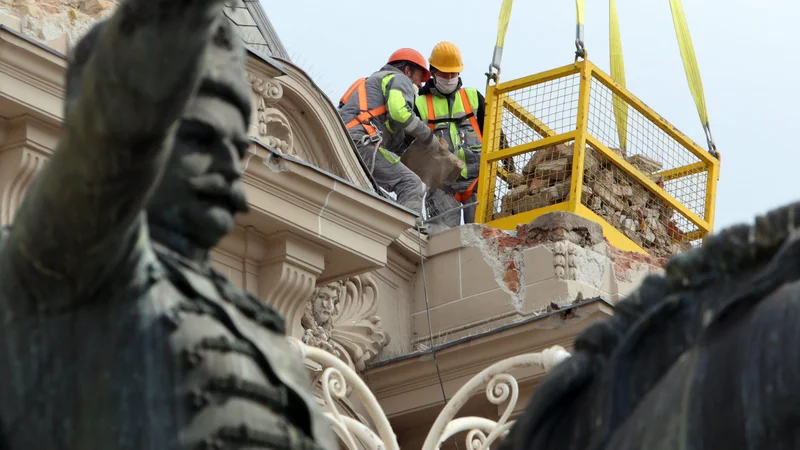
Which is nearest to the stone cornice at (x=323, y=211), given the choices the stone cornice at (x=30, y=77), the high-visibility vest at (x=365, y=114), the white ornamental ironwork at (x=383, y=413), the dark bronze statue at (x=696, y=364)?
the white ornamental ironwork at (x=383, y=413)

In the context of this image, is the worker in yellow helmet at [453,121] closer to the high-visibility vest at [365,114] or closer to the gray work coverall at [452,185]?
the gray work coverall at [452,185]

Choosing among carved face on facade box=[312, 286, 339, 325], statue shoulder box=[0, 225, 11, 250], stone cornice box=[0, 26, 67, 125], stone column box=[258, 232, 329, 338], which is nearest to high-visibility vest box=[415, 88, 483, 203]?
carved face on facade box=[312, 286, 339, 325]

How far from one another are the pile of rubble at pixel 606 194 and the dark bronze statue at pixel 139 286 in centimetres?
1195

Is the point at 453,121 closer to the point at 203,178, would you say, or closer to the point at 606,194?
the point at 606,194

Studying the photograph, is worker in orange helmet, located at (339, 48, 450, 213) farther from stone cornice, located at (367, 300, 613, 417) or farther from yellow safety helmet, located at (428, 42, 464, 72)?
stone cornice, located at (367, 300, 613, 417)

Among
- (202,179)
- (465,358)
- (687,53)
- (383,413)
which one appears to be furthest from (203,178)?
(687,53)

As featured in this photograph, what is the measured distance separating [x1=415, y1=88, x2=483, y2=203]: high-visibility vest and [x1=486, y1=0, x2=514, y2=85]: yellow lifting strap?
1.42ft

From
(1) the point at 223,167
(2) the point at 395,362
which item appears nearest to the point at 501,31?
(2) the point at 395,362

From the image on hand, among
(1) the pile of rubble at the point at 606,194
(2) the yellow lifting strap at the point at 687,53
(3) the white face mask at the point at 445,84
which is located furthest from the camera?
(2) the yellow lifting strap at the point at 687,53

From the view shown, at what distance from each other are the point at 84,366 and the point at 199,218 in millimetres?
289

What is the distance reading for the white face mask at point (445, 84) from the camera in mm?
15953

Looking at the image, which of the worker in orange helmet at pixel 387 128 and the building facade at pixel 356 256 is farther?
the worker in orange helmet at pixel 387 128

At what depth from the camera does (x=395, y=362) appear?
14.5 meters

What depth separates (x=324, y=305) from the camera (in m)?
14.0
